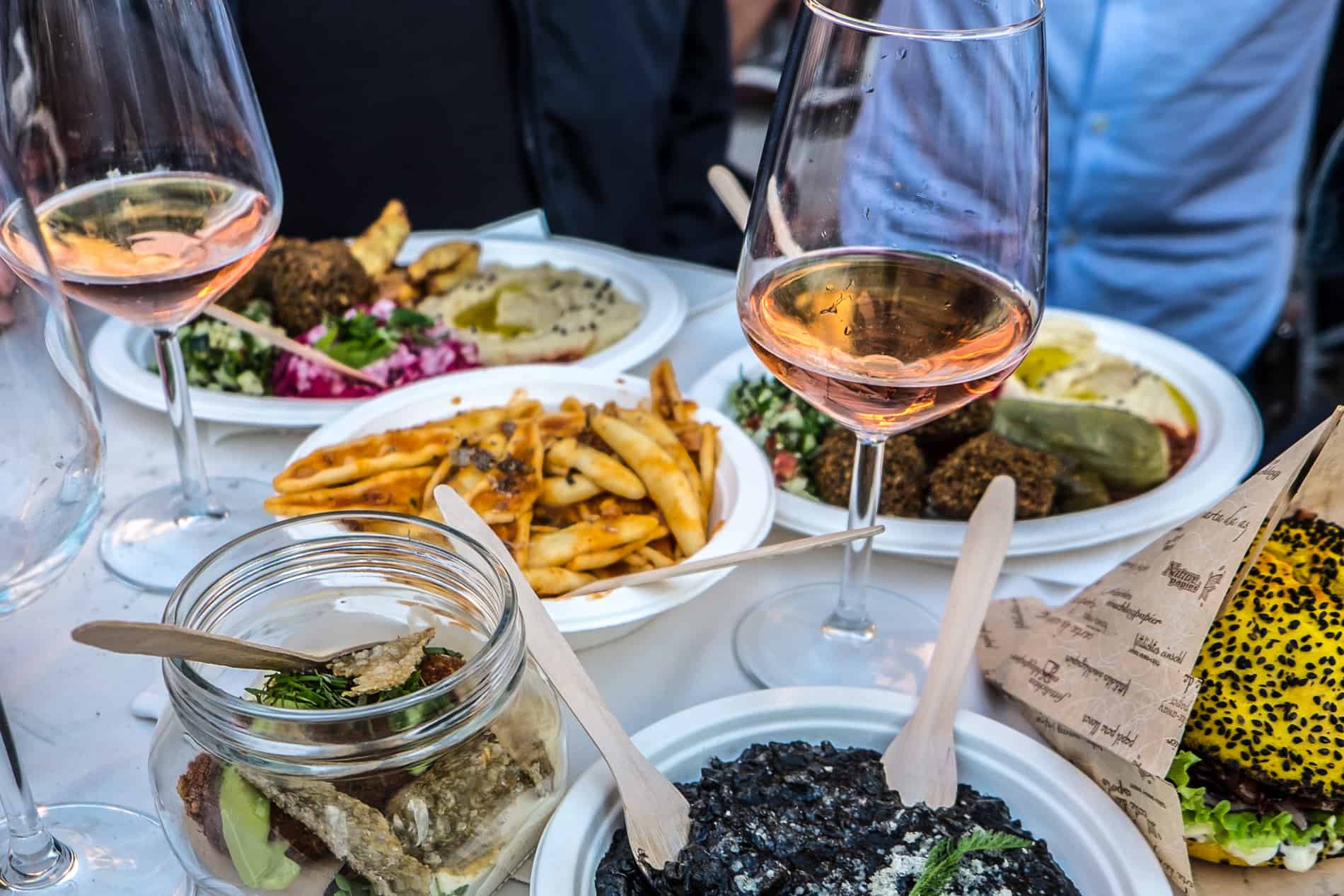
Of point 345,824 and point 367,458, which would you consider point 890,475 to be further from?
point 345,824

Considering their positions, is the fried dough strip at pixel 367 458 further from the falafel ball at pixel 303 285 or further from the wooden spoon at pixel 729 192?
the falafel ball at pixel 303 285

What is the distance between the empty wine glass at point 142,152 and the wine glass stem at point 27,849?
0.34 metres

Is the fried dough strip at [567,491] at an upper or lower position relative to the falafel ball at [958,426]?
upper

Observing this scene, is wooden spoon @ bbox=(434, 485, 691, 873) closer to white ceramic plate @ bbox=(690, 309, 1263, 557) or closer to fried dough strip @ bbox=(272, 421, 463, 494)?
fried dough strip @ bbox=(272, 421, 463, 494)

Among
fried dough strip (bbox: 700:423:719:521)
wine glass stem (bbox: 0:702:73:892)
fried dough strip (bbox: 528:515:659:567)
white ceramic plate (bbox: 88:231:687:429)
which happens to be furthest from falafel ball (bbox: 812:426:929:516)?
wine glass stem (bbox: 0:702:73:892)

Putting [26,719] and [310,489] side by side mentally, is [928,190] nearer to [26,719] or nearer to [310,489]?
[310,489]

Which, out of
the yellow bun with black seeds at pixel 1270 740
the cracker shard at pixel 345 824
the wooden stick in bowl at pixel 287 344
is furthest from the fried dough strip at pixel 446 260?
the yellow bun with black seeds at pixel 1270 740

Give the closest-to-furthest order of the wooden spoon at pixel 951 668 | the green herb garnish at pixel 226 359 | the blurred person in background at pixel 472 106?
the wooden spoon at pixel 951 668, the green herb garnish at pixel 226 359, the blurred person in background at pixel 472 106

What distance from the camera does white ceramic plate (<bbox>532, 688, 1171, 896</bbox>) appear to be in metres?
0.75

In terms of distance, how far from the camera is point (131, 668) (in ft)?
3.37

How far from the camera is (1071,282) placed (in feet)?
8.71

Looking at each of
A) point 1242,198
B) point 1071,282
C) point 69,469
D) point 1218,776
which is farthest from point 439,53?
point 1218,776

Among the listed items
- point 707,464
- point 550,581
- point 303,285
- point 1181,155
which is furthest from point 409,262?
point 1181,155

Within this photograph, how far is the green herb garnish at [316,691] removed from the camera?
737 mm
